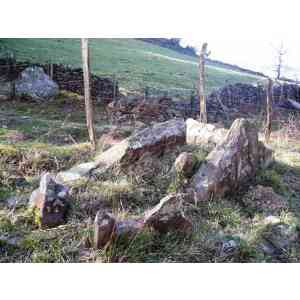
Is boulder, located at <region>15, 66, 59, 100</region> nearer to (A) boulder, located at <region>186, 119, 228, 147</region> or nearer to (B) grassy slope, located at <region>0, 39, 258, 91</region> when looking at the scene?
(B) grassy slope, located at <region>0, 39, 258, 91</region>

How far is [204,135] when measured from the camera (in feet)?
16.2

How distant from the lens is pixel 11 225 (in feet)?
9.86

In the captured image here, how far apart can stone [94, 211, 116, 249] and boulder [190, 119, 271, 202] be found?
3.58 ft

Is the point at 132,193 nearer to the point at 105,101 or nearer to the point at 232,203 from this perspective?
the point at 232,203

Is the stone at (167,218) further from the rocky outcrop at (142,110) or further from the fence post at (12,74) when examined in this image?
the fence post at (12,74)

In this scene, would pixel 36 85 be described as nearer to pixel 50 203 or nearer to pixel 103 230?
pixel 50 203

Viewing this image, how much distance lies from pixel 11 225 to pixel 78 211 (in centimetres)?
56

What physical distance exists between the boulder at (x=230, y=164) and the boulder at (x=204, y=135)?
41 centimetres

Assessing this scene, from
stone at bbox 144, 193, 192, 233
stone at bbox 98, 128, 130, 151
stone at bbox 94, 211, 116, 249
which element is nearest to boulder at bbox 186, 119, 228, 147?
stone at bbox 98, 128, 130, 151

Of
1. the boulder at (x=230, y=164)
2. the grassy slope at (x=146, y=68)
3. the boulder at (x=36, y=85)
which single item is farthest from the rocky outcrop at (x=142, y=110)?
the boulder at (x=230, y=164)

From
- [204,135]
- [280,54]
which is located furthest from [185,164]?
[280,54]

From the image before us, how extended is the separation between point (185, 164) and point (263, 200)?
92 centimetres

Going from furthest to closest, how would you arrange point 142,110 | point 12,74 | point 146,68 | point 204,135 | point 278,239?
point 146,68, point 142,110, point 12,74, point 204,135, point 278,239

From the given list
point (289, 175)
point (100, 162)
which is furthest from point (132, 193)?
point (289, 175)
